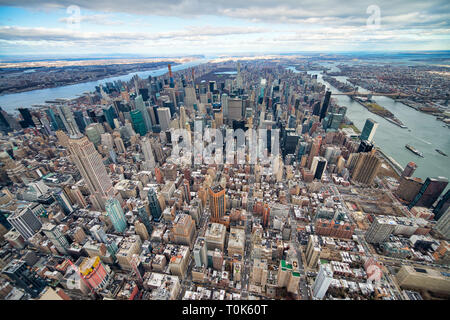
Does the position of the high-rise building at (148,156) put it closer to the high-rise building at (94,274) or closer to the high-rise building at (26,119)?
the high-rise building at (94,274)

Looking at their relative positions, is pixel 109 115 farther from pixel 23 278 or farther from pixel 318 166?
pixel 318 166

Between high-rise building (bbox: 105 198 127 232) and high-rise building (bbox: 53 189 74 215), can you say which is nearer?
high-rise building (bbox: 105 198 127 232)

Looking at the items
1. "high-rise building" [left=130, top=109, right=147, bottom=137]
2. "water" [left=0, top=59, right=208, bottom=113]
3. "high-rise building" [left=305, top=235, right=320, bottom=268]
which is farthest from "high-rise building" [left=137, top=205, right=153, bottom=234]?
"water" [left=0, top=59, right=208, bottom=113]

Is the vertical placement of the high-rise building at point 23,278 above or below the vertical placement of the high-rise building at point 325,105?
below

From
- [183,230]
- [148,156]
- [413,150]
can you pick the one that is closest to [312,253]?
[183,230]

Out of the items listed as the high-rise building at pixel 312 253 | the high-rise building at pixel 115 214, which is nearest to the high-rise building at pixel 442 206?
the high-rise building at pixel 312 253

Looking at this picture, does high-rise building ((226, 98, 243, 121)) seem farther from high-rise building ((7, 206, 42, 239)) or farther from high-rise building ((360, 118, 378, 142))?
high-rise building ((7, 206, 42, 239))
